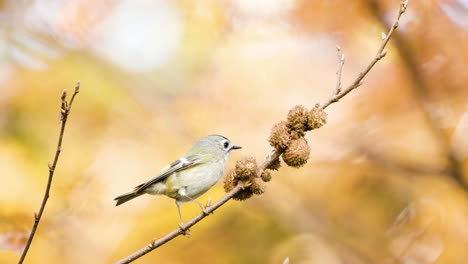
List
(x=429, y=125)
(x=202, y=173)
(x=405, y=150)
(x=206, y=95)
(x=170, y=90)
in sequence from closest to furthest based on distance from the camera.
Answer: (x=202, y=173)
(x=429, y=125)
(x=405, y=150)
(x=206, y=95)
(x=170, y=90)

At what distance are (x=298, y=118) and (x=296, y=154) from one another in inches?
6.8

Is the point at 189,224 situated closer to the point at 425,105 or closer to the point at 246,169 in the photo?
the point at 246,169

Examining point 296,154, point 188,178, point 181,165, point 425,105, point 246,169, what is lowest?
point 296,154

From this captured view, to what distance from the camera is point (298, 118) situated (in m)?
1.98

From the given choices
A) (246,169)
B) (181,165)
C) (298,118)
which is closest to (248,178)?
(246,169)

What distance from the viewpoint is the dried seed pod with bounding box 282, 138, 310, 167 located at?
6.24 feet

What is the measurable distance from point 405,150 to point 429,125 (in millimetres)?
495

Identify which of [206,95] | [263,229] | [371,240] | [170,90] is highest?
[170,90]

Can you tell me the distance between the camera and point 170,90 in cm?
584

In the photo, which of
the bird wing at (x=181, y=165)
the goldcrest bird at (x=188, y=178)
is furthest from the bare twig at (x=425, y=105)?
the bird wing at (x=181, y=165)


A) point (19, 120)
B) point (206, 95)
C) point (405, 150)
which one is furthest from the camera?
point (206, 95)

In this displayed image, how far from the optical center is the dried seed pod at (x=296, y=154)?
1902mm

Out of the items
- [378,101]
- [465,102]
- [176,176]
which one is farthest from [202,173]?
[465,102]

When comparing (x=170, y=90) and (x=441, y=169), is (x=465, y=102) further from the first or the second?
(x=170, y=90)
